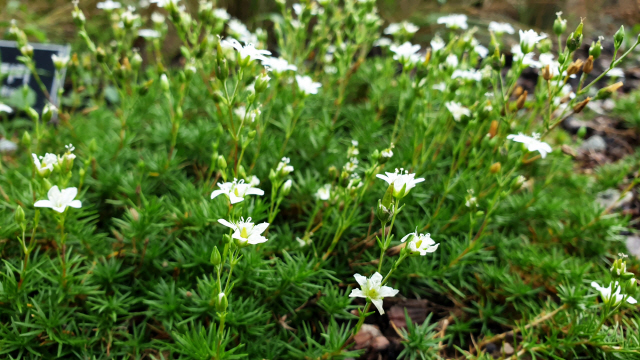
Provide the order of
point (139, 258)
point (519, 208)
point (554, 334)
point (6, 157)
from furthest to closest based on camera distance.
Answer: point (6, 157) < point (519, 208) < point (139, 258) < point (554, 334)

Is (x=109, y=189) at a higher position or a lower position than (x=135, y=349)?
higher

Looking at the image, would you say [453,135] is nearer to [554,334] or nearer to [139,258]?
[554,334]

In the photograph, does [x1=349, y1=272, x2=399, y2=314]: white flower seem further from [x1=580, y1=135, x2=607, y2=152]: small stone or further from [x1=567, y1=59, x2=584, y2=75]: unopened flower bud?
A: [x1=580, y1=135, x2=607, y2=152]: small stone

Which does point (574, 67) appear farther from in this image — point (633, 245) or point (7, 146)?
point (7, 146)

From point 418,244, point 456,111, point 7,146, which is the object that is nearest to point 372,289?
point 418,244

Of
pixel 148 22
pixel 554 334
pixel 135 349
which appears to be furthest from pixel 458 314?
pixel 148 22
